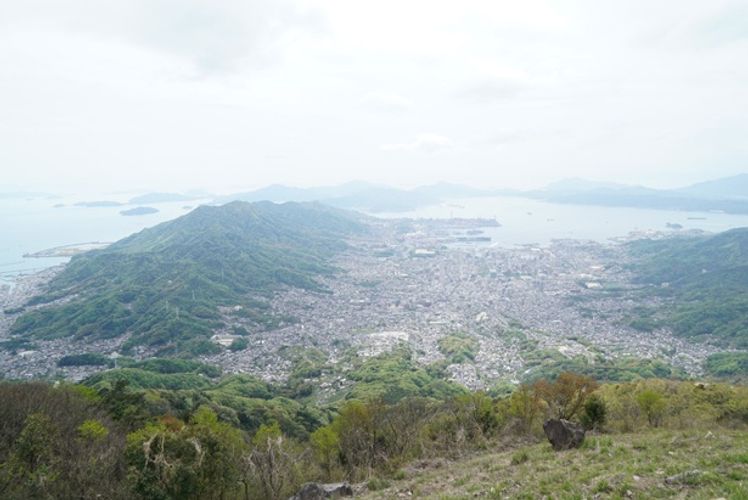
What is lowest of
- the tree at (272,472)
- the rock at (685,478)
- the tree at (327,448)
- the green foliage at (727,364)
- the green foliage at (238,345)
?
the green foliage at (238,345)

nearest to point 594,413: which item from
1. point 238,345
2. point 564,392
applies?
point 564,392

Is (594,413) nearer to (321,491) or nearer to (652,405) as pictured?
(652,405)

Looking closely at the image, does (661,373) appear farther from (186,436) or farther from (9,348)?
(9,348)

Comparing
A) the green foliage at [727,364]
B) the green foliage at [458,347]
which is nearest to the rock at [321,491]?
the green foliage at [458,347]

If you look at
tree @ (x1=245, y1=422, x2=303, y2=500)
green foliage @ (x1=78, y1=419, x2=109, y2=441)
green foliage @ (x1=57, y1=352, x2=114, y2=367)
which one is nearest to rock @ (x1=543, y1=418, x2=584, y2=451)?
tree @ (x1=245, y1=422, x2=303, y2=500)

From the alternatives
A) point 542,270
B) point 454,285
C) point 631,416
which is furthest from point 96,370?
point 542,270

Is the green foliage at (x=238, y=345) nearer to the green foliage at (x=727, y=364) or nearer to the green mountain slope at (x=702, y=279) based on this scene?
the green foliage at (x=727, y=364)
